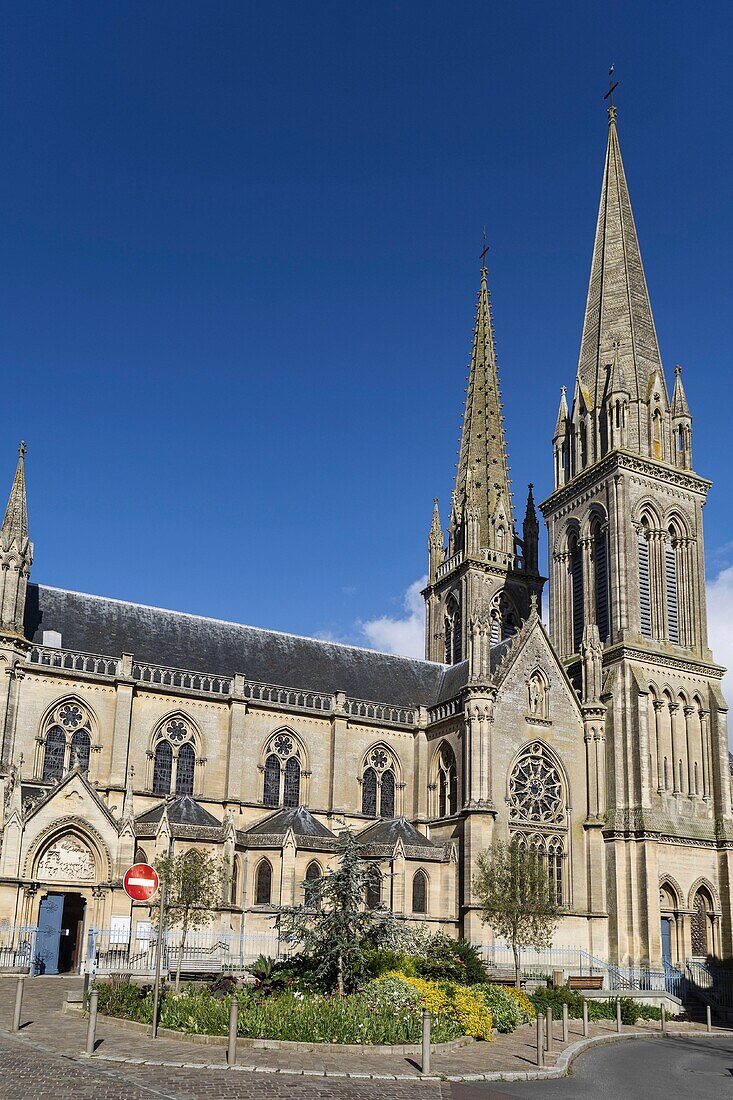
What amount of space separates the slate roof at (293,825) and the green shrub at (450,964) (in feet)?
Answer: 26.4

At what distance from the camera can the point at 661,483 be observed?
187 ft

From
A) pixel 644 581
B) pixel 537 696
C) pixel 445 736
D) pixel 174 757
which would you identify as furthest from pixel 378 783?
pixel 644 581

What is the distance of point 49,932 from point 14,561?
1477 centimetres

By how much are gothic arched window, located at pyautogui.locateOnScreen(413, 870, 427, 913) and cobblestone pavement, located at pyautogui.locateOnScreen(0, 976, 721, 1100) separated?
2072 centimetres

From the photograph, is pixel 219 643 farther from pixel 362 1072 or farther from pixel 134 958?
pixel 362 1072

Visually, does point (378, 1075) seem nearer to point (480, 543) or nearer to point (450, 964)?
point (450, 964)

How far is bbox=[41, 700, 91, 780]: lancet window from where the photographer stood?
43844 mm

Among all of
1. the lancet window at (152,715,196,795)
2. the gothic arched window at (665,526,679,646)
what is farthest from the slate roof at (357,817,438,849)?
the gothic arched window at (665,526,679,646)

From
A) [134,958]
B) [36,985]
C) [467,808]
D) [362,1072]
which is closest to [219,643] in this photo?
[467,808]

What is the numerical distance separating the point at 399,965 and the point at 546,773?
834 inches

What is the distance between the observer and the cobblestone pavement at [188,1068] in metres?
16.3

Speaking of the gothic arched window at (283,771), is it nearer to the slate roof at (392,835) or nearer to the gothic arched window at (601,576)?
the slate roof at (392,835)

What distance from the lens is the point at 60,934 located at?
40094 mm

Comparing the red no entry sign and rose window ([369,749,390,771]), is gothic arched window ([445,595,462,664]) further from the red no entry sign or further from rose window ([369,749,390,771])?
the red no entry sign
